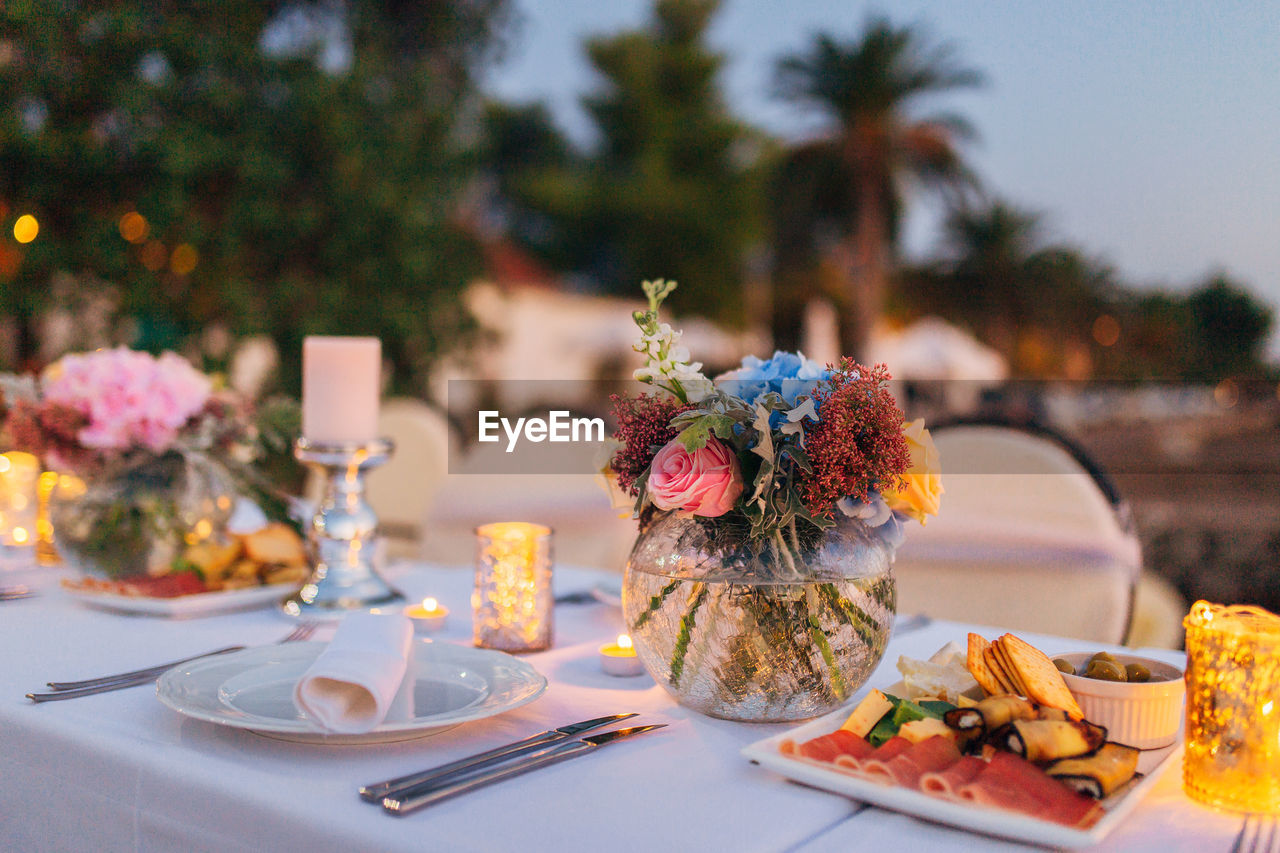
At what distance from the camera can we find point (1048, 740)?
613 mm

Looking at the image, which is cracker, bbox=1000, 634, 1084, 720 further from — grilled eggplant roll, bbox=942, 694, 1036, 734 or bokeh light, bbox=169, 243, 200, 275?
bokeh light, bbox=169, 243, 200, 275

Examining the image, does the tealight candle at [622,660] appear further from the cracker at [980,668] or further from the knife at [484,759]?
the cracker at [980,668]

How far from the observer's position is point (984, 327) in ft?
59.9

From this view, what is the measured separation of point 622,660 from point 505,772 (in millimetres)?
305

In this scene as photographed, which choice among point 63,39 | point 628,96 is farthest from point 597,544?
point 628,96

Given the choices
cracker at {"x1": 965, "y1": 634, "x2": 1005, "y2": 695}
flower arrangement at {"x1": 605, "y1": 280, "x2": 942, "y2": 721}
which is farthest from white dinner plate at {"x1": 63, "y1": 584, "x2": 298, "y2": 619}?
cracker at {"x1": 965, "y1": 634, "x2": 1005, "y2": 695}

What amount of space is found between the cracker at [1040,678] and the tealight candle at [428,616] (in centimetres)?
71

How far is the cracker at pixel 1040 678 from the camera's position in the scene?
69 centimetres

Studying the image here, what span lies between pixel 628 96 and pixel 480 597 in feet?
57.9

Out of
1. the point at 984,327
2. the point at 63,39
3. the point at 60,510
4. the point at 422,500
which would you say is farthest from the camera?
the point at 984,327

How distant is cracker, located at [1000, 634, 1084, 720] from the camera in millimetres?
687

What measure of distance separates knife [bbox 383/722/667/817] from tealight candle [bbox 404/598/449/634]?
47cm

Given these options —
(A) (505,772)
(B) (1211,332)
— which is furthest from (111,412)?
(B) (1211,332)

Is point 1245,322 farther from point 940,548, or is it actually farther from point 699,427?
point 699,427
